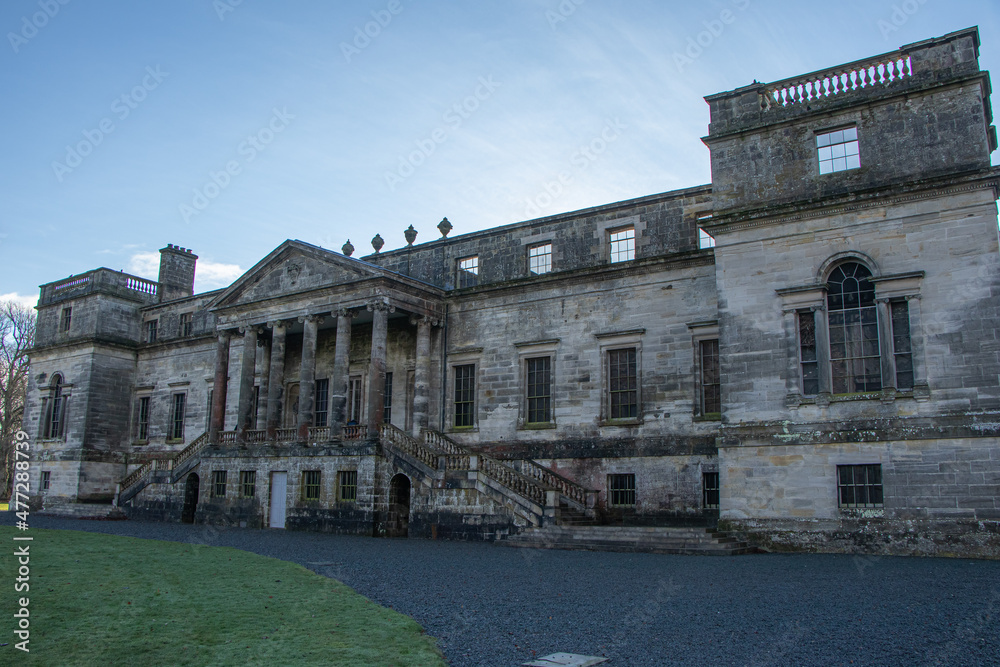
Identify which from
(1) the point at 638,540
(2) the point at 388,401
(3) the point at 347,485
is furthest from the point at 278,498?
(1) the point at 638,540

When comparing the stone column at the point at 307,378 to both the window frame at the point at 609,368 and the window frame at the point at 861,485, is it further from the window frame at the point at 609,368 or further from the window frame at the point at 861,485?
the window frame at the point at 861,485

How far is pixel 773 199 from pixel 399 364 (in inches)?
586

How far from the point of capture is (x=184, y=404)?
36.6 m

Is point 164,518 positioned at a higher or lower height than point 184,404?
lower

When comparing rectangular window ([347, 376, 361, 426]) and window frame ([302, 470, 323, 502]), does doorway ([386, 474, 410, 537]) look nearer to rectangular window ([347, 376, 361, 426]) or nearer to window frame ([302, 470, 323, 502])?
window frame ([302, 470, 323, 502])

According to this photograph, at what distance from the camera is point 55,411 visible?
3847 centimetres

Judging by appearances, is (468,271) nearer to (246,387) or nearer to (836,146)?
(246,387)

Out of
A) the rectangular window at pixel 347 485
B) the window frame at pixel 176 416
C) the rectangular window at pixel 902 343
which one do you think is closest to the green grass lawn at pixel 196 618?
the rectangular window at pixel 347 485

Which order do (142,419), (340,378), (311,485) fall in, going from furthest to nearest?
(142,419) < (311,485) < (340,378)

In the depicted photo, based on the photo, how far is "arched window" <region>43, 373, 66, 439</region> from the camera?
124 feet

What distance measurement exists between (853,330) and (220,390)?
22562mm

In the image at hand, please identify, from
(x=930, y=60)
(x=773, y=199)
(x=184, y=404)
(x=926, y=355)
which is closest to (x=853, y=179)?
(x=773, y=199)

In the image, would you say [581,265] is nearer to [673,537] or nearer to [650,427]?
[650,427]

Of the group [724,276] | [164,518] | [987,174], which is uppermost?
[987,174]
